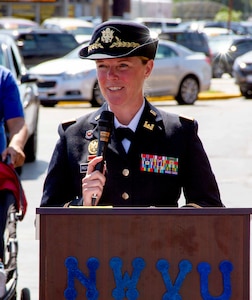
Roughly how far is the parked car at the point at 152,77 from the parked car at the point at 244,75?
5.81 ft

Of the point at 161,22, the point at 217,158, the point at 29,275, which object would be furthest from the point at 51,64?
the point at 161,22

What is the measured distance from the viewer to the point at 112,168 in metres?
3.80

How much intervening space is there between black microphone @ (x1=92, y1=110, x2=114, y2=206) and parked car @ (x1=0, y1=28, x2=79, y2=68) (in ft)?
78.8

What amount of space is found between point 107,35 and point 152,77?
20250 millimetres

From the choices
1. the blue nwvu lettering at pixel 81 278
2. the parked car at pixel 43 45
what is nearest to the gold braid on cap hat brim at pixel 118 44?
the blue nwvu lettering at pixel 81 278

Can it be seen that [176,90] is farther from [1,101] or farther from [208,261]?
[208,261]

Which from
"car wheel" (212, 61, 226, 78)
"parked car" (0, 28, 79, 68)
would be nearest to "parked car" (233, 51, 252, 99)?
"parked car" (0, 28, 79, 68)

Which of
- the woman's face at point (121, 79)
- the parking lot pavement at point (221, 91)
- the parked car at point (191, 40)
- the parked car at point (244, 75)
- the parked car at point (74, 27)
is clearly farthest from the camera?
the parked car at point (74, 27)

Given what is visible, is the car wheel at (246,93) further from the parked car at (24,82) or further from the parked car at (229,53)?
the parked car at (24,82)

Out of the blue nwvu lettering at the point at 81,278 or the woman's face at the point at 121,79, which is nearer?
the blue nwvu lettering at the point at 81,278

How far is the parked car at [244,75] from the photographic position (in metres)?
27.2

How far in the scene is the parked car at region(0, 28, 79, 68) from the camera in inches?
1091

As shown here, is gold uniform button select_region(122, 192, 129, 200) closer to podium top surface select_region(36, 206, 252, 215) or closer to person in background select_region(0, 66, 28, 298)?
podium top surface select_region(36, 206, 252, 215)

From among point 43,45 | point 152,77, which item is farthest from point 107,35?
point 43,45
